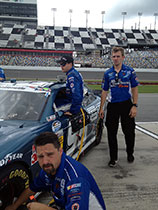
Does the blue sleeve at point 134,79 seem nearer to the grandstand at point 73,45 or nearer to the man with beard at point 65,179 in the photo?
the man with beard at point 65,179

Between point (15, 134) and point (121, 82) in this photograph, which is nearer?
point (15, 134)

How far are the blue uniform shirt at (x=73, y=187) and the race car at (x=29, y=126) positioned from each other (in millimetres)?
441

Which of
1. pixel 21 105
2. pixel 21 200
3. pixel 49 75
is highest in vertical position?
pixel 21 105

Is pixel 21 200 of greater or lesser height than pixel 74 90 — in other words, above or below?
below

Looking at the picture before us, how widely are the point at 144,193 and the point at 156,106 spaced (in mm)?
7100

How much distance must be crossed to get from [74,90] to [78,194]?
2239 millimetres

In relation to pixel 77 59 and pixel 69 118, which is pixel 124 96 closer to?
pixel 69 118

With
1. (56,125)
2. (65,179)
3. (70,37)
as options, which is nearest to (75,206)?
(65,179)

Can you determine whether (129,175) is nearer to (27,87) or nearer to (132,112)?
(132,112)

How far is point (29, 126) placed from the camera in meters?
2.54

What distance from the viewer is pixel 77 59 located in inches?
1683

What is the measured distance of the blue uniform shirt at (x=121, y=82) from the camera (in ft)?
11.4

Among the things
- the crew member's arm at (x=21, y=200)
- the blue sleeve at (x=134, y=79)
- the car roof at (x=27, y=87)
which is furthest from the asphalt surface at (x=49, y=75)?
the crew member's arm at (x=21, y=200)

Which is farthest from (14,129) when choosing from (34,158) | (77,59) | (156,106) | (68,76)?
(77,59)
